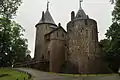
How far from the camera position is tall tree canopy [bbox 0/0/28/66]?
31148 millimetres

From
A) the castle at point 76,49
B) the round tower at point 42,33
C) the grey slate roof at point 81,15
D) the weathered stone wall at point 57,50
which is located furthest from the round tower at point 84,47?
the round tower at point 42,33

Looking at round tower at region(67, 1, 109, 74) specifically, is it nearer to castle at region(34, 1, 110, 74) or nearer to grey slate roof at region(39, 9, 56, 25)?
castle at region(34, 1, 110, 74)

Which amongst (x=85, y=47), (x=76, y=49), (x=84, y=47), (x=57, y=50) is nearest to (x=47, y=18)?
(x=57, y=50)

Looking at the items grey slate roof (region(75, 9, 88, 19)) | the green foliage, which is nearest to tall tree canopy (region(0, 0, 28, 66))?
the green foliage

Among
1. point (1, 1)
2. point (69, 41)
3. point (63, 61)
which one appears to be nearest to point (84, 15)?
point (69, 41)

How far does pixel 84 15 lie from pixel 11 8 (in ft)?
54.2

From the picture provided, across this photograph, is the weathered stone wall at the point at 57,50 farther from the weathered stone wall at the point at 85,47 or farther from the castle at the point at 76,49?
the weathered stone wall at the point at 85,47

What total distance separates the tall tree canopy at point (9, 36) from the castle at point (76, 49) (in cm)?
713

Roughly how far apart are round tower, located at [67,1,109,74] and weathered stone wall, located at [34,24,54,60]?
9954 mm

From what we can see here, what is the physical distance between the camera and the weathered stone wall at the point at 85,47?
3675 centimetres

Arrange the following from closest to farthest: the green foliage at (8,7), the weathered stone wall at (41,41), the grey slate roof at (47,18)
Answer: the green foliage at (8,7)
the weathered stone wall at (41,41)
the grey slate roof at (47,18)

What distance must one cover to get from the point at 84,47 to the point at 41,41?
14795 millimetres

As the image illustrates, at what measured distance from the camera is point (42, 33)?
161 ft

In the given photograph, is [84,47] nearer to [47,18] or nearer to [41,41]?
[41,41]
